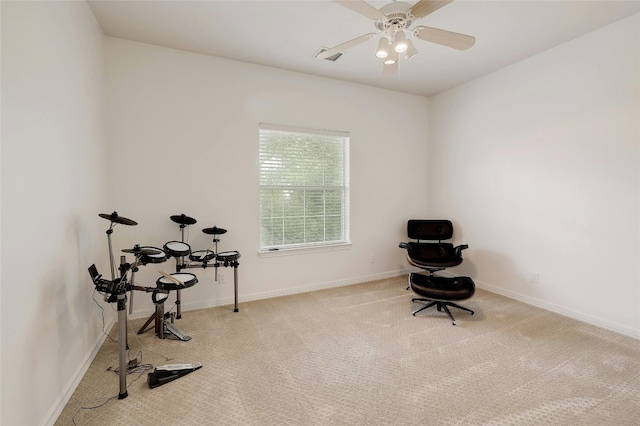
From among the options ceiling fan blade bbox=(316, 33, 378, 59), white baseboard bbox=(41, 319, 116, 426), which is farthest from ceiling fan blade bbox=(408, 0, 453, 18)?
white baseboard bbox=(41, 319, 116, 426)

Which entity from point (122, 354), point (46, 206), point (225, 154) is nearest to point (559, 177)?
point (225, 154)

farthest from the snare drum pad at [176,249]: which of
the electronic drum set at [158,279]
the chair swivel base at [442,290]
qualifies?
the chair swivel base at [442,290]

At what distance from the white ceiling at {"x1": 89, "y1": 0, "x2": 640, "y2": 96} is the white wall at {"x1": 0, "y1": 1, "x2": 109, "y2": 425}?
59cm

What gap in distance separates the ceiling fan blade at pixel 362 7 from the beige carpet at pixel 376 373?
98.0 inches

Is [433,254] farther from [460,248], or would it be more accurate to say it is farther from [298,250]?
[298,250]

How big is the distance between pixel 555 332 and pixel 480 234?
1535 millimetres

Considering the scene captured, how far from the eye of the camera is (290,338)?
2.70 meters

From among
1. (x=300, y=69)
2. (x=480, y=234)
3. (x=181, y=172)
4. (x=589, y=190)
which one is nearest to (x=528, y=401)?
(x=589, y=190)

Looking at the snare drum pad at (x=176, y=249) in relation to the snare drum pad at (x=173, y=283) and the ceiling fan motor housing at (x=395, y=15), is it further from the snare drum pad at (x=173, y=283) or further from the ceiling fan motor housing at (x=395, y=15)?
the ceiling fan motor housing at (x=395, y=15)

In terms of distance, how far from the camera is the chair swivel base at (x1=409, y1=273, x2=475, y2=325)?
2.91 m

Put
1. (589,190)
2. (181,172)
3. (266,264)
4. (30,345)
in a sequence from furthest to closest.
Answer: (266,264) < (181,172) < (589,190) < (30,345)

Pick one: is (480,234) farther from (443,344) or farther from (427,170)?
(443,344)

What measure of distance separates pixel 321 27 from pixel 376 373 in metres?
3.00

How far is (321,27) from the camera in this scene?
108 inches
